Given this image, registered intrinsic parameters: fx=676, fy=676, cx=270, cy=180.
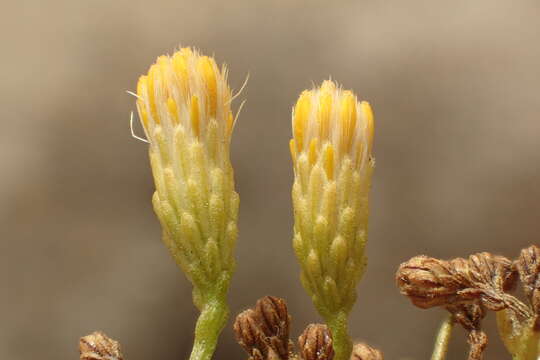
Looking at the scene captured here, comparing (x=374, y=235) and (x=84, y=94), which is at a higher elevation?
(x=84, y=94)

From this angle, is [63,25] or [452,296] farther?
[63,25]

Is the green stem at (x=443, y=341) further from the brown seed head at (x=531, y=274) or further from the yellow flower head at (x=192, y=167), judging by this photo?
the yellow flower head at (x=192, y=167)

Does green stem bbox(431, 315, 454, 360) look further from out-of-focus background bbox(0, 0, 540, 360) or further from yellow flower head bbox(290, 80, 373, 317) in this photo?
out-of-focus background bbox(0, 0, 540, 360)

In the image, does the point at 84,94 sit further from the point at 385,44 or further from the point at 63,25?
the point at 385,44

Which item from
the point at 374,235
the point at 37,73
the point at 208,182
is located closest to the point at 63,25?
the point at 37,73

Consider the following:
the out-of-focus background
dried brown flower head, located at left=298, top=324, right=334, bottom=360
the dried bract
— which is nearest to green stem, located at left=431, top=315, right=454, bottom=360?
the dried bract

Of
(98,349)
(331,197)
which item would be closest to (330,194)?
(331,197)
